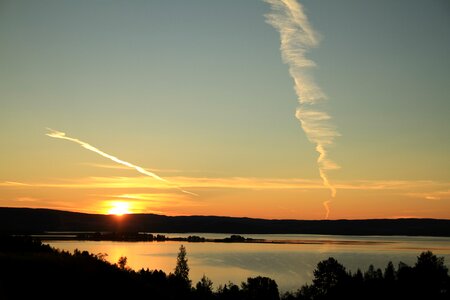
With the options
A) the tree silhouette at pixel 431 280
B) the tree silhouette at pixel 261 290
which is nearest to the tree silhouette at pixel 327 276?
the tree silhouette at pixel 261 290

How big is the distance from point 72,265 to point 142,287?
16.2ft

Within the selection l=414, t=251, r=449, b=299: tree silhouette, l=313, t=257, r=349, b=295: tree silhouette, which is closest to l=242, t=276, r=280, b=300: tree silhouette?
l=313, t=257, r=349, b=295: tree silhouette

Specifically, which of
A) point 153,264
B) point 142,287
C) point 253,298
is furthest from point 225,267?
point 142,287

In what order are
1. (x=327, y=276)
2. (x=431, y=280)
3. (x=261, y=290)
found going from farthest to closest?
(x=327, y=276)
(x=261, y=290)
(x=431, y=280)

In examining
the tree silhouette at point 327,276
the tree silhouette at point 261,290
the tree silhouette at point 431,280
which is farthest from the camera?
the tree silhouette at point 327,276

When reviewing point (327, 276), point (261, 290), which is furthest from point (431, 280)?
point (261, 290)

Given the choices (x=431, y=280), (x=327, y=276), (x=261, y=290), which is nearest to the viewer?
(x=431, y=280)

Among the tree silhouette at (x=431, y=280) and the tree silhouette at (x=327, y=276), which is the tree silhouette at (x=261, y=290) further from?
the tree silhouette at (x=431, y=280)

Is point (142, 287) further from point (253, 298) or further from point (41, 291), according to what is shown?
point (253, 298)

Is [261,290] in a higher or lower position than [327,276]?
lower

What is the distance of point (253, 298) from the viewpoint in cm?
9394

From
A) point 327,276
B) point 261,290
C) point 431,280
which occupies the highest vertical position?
point 431,280

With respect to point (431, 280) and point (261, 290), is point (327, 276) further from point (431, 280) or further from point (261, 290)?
point (431, 280)

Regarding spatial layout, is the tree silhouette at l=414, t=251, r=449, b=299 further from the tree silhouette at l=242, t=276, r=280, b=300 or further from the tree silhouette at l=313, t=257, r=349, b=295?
the tree silhouette at l=242, t=276, r=280, b=300
